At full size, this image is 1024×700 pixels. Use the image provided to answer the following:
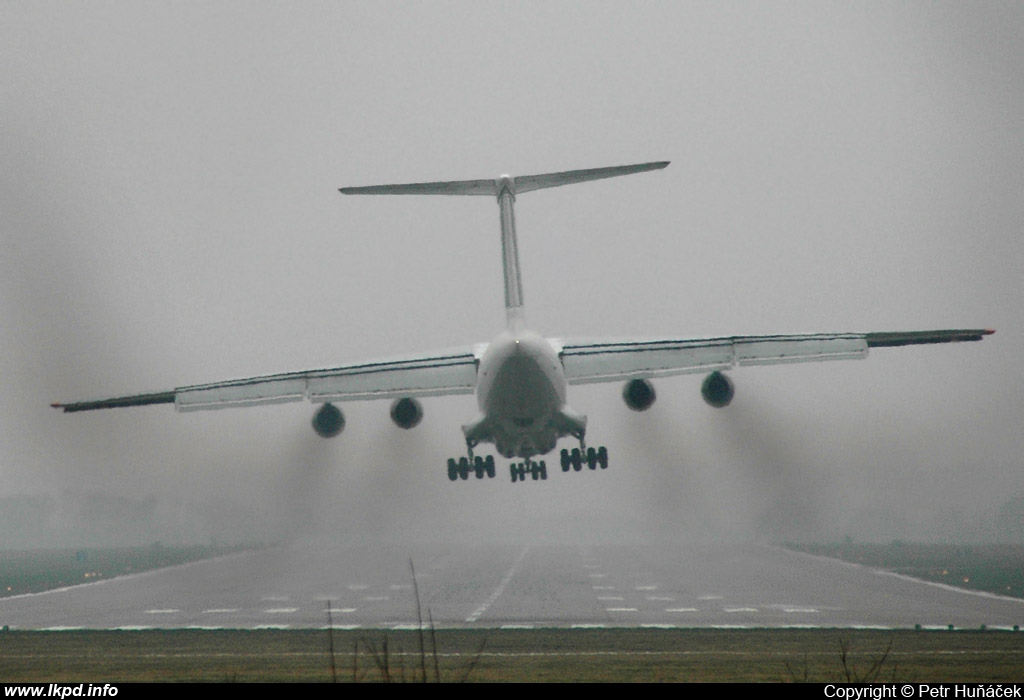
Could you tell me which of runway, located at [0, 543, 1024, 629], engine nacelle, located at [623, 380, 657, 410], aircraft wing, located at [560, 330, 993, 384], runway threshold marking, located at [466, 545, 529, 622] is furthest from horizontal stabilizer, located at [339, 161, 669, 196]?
runway threshold marking, located at [466, 545, 529, 622]

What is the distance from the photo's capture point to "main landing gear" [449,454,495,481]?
32.9 m

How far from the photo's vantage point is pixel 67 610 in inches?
1736

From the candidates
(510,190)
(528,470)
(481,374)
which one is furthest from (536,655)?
(510,190)

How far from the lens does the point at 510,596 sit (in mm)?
46938

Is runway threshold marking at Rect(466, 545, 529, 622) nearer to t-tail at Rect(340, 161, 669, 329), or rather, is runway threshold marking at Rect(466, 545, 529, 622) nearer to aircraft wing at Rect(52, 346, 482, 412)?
aircraft wing at Rect(52, 346, 482, 412)

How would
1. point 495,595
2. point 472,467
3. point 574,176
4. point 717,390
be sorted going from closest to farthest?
point 574,176 < point 717,390 < point 472,467 < point 495,595

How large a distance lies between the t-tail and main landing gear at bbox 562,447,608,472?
409cm

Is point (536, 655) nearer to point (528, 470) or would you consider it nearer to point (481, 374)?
point (528, 470)

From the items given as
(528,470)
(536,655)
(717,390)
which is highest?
(717,390)

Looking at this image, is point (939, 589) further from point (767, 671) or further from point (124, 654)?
point (124, 654)

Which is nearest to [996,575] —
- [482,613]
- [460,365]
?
[482,613]

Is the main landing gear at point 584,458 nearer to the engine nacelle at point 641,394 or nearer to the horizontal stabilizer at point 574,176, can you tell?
the engine nacelle at point 641,394

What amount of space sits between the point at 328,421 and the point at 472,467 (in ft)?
13.8
